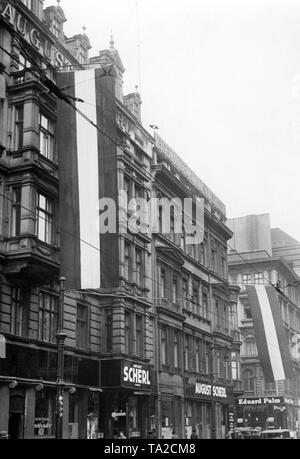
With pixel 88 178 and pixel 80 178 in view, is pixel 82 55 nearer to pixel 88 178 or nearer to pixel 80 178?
pixel 88 178

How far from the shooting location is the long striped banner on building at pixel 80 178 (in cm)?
2552

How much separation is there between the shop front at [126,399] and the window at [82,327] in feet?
4.93

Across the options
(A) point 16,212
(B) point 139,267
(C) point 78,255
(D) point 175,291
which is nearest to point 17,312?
(C) point 78,255

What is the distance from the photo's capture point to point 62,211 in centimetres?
2617

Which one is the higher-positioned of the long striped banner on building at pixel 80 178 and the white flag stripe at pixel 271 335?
the long striped banner on building at pixel 80 178

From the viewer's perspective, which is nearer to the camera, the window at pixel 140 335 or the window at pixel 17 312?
the window at pixel 17 312

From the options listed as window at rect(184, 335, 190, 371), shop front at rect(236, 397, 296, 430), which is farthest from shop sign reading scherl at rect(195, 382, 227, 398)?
shop front at rect(236, 397, 296, 430)

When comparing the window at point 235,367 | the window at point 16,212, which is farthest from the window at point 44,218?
the window at point 235,367

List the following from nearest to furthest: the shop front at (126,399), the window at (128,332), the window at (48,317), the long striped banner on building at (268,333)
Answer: the window at (48,317)
the shop front at (126,399)
the window at (128,332)
the long striped banner on building at (268,333)

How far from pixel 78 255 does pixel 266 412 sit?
1741 inches

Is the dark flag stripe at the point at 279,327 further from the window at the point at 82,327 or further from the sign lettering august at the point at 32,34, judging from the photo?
the sign lettering august at the point at 32,34

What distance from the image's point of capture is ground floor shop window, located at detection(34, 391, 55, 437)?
1007 inches

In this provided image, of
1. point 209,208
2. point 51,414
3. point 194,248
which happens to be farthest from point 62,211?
point 209,208
